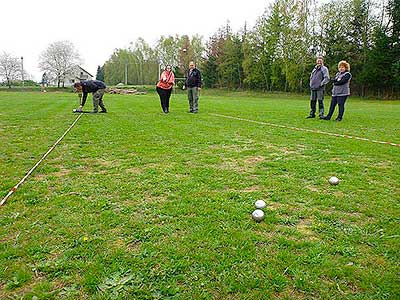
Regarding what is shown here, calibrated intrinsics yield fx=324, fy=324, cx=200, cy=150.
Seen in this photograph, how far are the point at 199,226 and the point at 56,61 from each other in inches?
2208

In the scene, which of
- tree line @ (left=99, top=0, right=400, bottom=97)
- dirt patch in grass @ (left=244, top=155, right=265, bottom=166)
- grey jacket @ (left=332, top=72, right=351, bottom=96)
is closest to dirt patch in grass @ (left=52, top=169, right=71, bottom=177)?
dirt patch in grass @ (left=244, top=155, right=265, bottom=166)

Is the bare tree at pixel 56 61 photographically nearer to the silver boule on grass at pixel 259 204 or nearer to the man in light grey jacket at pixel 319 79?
the man in light grey jacket at pixel 319 79

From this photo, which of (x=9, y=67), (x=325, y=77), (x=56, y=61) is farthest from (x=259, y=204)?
(x=9, y=67)

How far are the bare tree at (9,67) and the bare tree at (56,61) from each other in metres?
4.14

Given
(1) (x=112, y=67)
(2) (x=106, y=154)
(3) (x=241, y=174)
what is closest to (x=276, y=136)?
(3) (x=241, y=174)

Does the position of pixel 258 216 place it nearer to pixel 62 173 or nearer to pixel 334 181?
pixel 334 181

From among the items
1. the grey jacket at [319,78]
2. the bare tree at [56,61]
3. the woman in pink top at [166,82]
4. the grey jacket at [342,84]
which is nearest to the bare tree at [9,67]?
the bare tree at [56,61]

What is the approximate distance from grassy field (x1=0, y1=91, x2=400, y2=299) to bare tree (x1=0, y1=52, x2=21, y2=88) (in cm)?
5510

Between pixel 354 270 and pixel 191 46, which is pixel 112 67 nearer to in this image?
pixel 191 46

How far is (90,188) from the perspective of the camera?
3377mm

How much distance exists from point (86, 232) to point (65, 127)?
5.90 meters

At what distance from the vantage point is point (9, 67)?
2024 inches

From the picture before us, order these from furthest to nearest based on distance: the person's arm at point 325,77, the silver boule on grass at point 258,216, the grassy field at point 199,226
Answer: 1. the person's arm at point 325,77
2. the silver boule on grass at point 258,216
3. the grassy field at point 199,226

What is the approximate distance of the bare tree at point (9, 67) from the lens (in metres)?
51.2
